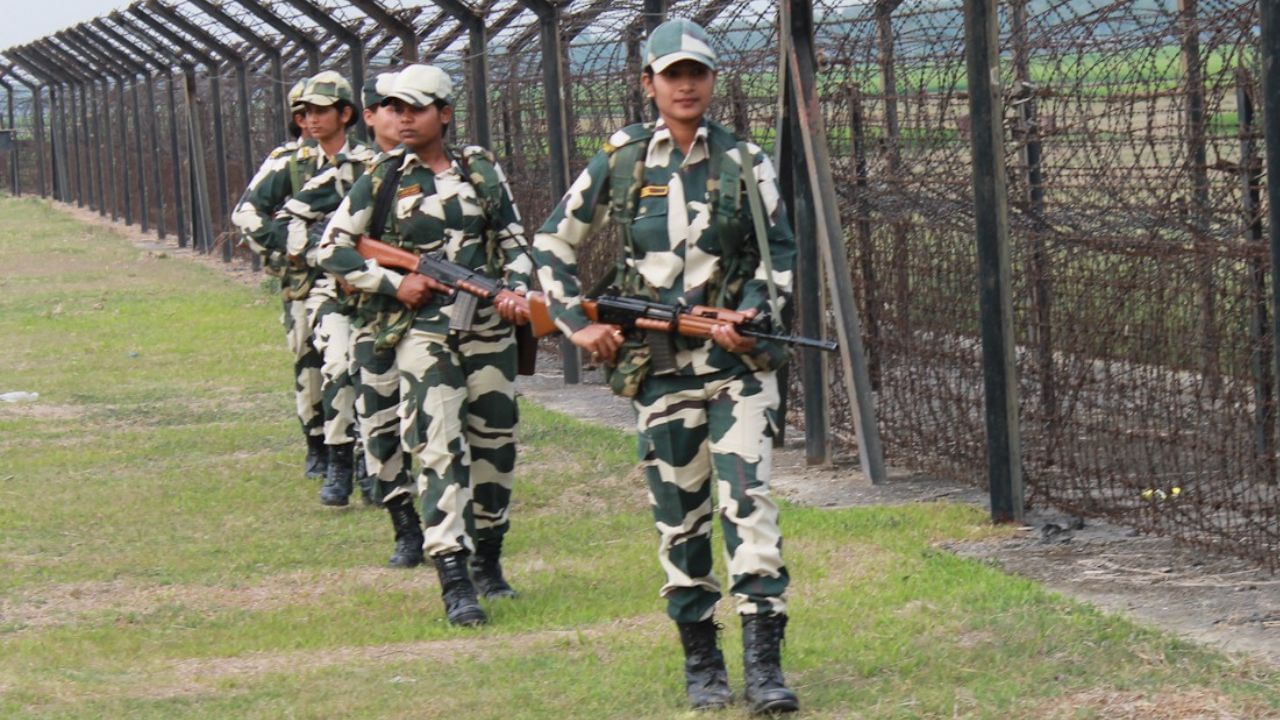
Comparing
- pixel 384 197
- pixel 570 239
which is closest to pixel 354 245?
pixel 384 197

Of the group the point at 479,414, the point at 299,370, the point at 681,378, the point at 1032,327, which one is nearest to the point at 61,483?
the point at 299,370

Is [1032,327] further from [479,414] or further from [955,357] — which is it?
[479,414]

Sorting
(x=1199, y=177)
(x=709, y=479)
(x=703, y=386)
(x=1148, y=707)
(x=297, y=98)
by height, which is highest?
(x=297, y=98)

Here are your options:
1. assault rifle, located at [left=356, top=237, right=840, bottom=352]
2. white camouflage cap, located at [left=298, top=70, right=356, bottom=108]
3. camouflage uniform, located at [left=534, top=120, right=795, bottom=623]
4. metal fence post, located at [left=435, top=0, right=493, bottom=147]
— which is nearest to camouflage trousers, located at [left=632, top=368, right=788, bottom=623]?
camouflage uniform, located at [left=534, top=120, right=795, bottom=623]

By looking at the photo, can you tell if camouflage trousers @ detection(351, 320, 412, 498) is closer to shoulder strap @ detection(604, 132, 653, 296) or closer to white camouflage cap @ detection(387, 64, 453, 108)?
white camouflage cap @ detection(387, 64, 453, 108)

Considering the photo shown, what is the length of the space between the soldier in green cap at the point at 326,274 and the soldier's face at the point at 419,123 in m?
1.49

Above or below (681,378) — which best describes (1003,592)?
below

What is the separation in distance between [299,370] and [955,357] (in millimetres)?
3349

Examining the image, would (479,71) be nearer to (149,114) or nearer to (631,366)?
(631,366)

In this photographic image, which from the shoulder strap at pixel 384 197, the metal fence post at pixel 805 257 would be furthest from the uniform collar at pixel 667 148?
the metal fence post at pixel 805 257

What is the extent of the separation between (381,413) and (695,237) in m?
2.71

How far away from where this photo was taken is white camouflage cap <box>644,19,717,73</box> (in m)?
5.38

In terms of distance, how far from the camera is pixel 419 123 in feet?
22.8

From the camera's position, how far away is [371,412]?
7.94 metres
